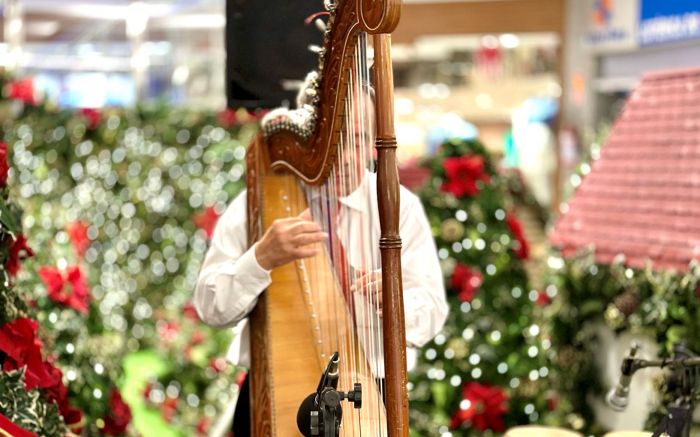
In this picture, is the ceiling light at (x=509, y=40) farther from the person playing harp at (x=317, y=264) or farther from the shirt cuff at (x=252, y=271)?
the shirt cuff at (x=252, y=271)

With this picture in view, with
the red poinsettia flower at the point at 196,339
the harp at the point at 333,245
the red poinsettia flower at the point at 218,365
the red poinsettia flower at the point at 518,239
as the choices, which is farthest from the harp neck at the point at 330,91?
the red poinsettia flower at the point at 196,339

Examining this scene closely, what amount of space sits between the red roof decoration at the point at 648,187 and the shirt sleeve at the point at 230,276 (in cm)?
176

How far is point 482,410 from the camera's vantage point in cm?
432

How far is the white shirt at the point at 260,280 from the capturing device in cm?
251

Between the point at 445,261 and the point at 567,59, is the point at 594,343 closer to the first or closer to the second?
the point at 445,261

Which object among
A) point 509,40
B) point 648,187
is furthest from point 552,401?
point 509,40

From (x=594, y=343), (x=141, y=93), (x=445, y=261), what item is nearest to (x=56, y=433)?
(x=445, y=261)

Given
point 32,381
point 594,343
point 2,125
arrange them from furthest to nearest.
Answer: point 2,125, point 594,343, point 32,381

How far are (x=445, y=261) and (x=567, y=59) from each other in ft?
18.1

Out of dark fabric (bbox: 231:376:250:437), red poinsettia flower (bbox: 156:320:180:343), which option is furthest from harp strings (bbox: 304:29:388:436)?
red poinsettia flower (bbox: 156:320:180:343)

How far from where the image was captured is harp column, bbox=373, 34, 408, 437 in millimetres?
1750

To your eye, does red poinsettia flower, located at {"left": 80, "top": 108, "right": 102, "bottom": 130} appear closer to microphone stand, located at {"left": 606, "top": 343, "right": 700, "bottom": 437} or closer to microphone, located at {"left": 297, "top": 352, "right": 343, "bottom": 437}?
microphone stand, located at {"left": 606, "top": 343, "right": 700, "bottom": 437}

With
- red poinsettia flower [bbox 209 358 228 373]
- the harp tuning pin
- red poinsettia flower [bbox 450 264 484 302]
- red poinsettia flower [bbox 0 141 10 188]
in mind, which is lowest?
red poinsettia flower [bbox 209 358 228 373]

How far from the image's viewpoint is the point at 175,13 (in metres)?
9.91
